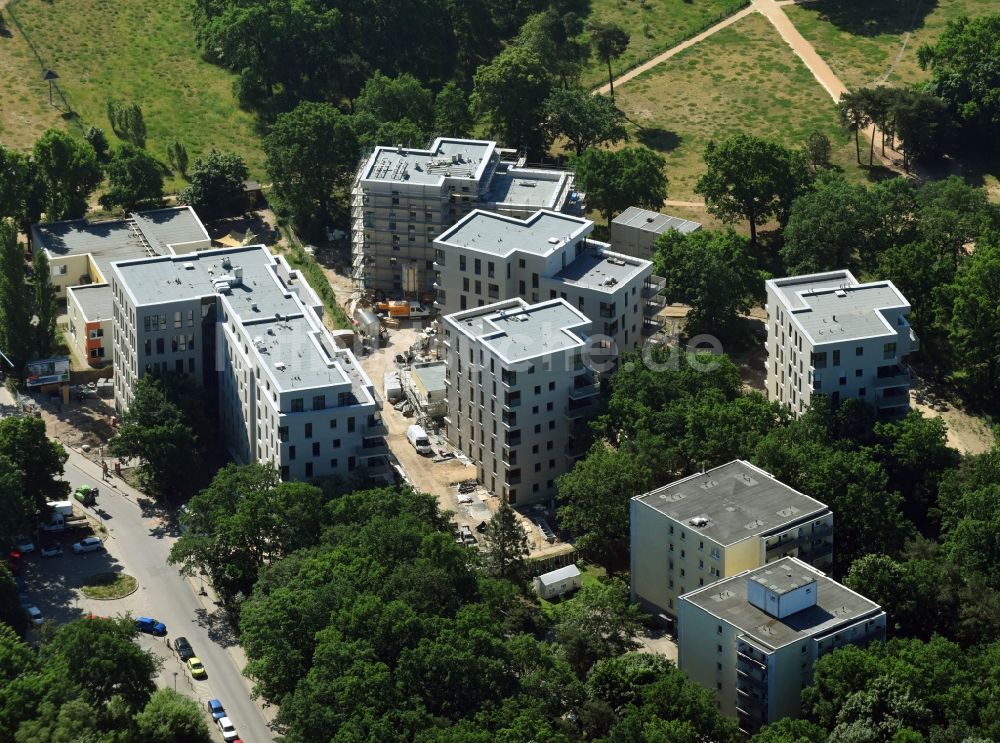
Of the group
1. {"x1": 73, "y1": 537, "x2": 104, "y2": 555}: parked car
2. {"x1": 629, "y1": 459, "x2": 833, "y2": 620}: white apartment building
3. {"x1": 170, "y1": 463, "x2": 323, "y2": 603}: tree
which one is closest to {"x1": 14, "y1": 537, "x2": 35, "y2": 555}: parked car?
{"x1": 73, "y1": 537, "x2": 104, "y2": 555}: parked car

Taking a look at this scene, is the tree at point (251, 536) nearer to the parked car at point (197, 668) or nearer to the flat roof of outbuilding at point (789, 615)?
the parked car at point (197, 668)

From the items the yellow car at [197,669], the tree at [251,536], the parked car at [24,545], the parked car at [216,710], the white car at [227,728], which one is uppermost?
the tree at [251,536]

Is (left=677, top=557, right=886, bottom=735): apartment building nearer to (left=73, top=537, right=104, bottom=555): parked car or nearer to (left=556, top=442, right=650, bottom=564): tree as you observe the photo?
(left=556, top=442, right=650, bottom=564): tree

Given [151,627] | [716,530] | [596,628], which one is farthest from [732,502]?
[151,627]

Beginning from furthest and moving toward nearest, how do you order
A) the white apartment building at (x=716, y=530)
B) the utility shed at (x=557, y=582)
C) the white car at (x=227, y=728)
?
the utility shed at (x=557, y=582), the white apartment building at (x=716, y=530), the white car at (x=227, y=728)

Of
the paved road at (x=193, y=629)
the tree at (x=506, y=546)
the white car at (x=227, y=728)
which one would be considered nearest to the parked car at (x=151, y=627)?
the paved road at (x=193, y=629)
